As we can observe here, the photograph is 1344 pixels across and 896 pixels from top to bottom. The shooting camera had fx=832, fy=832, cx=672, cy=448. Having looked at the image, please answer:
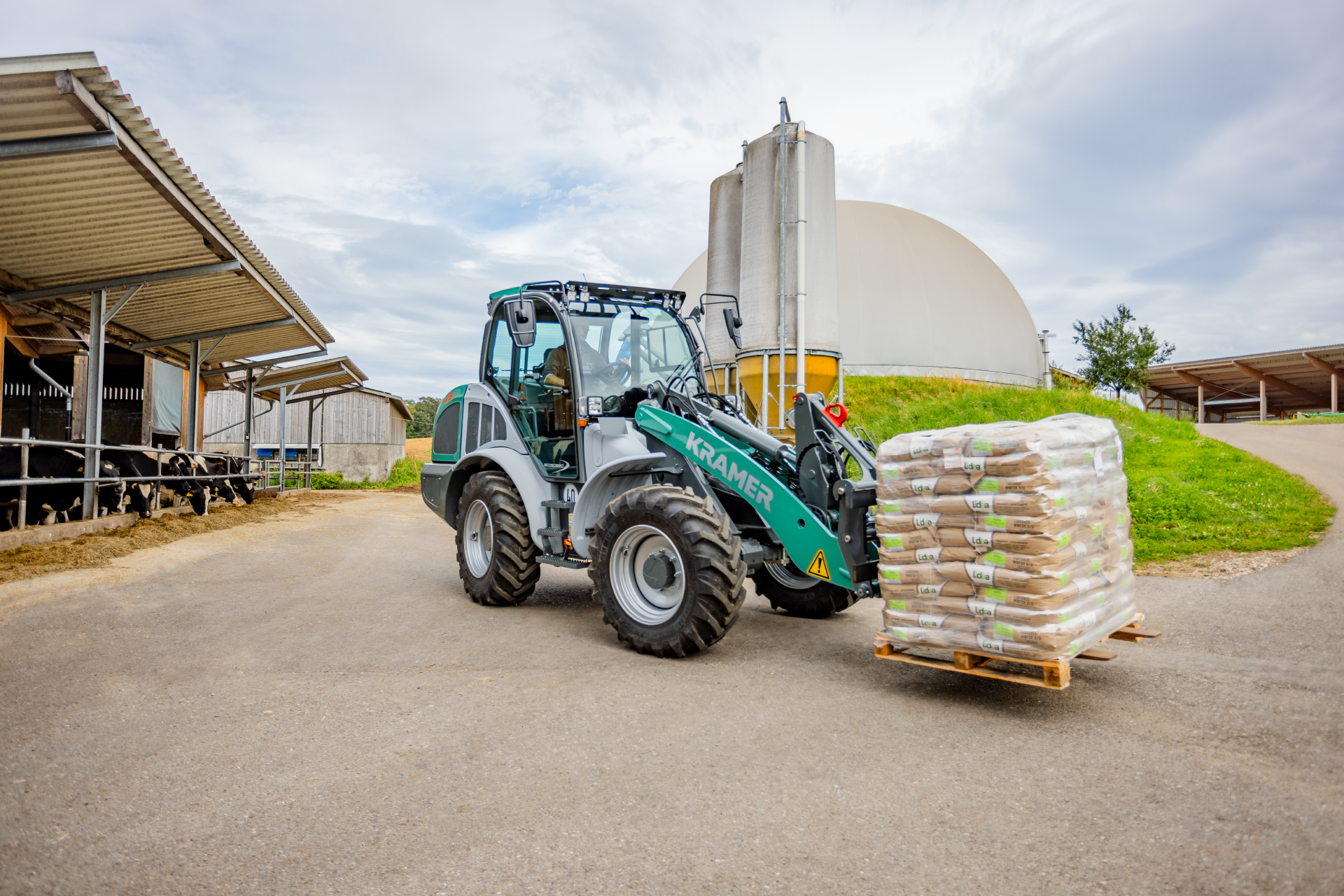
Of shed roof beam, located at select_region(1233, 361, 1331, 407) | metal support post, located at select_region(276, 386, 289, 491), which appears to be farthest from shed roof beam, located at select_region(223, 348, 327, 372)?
shed roof beam, located at select_region(1233, 361, 1331, 407)

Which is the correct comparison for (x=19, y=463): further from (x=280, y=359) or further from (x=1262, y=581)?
(x=1262, y=581)

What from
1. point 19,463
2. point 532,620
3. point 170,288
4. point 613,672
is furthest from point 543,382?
point 170,288

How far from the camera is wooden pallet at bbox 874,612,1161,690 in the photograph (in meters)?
4.18

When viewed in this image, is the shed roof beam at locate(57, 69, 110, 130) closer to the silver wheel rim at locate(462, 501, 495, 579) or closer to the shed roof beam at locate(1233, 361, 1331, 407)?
the silver wheel rim at locate(462, 501, 495, 579)

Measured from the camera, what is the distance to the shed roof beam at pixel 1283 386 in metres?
37.3

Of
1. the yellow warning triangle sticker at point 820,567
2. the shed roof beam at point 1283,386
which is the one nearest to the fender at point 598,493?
the yellow warning triangle sticker at point 820,567

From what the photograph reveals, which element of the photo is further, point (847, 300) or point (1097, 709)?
point (847, 300)

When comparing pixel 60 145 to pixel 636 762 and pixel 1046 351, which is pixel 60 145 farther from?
pixel 1046 351

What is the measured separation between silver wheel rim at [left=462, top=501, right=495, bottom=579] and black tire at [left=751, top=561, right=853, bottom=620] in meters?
2.57

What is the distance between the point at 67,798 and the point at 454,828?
1.56m

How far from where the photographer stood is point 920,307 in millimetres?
24297

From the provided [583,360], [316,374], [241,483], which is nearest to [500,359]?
[583,360]

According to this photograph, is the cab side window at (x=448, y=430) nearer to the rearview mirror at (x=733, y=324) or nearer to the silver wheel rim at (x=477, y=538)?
the silver wheel rim at (x=477, y=538)

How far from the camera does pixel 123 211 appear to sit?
981cm
